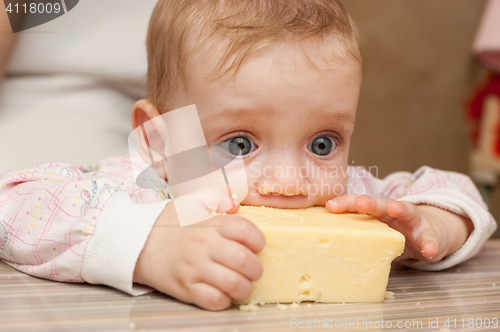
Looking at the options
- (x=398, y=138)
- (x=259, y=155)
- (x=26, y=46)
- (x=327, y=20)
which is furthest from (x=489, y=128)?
(x=26, y=46)

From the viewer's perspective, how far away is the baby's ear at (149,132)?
0.82 metres

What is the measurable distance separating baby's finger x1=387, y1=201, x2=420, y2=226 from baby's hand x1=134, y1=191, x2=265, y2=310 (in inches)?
8.3

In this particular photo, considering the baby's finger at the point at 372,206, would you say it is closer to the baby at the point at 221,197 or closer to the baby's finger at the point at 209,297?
the baby at the point at 221,197

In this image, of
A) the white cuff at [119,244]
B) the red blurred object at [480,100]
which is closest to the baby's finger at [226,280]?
the white cuff at [119,244]

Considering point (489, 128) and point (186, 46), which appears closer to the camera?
point (186, 46)

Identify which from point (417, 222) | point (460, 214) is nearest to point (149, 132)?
point (417, 222)

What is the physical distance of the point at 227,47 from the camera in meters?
0.69

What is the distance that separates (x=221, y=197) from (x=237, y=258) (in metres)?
0.10

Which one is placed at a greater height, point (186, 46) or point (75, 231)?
point (186, 46)

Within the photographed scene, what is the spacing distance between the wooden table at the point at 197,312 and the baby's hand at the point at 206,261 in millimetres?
22

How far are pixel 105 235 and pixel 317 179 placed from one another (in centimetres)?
32

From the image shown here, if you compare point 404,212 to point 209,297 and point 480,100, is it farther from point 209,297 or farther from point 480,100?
point 480,100

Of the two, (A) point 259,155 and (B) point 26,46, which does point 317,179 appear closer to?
(A) point 259,155

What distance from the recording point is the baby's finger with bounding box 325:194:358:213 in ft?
2.21
